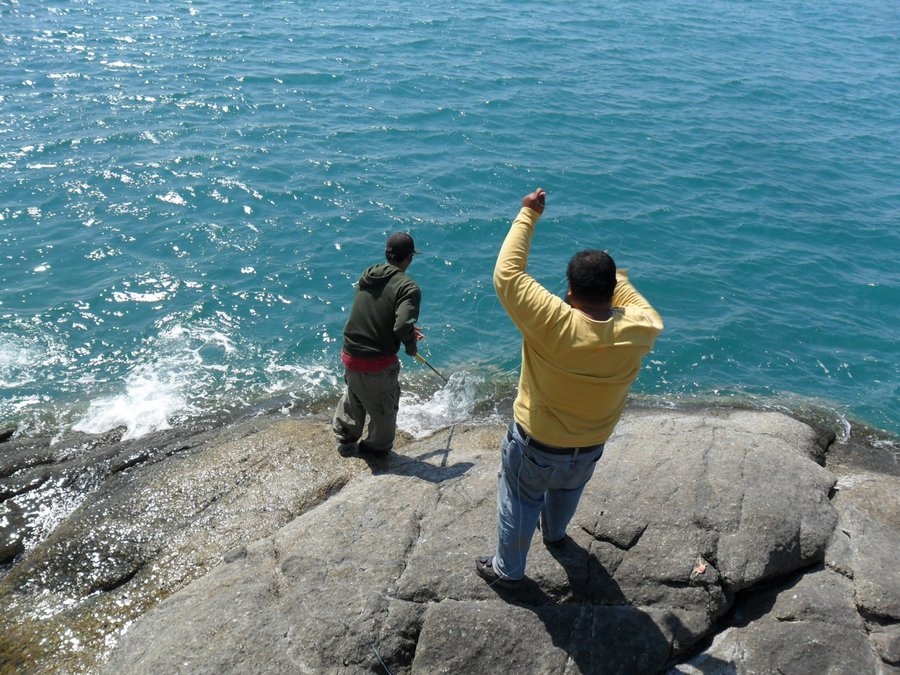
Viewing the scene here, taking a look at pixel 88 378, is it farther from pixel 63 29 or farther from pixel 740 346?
pixel 63 29

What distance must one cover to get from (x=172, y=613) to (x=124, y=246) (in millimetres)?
9942

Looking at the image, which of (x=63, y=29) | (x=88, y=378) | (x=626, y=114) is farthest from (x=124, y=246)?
(x=63, y=29)

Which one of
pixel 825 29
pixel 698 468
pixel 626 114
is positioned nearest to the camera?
pixel 698 468

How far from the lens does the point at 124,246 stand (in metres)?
13.6

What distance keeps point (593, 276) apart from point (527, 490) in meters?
1.56

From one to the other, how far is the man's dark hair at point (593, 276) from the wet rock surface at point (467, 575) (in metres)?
2.47

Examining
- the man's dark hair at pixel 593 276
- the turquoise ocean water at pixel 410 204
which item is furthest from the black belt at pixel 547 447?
the turquoise ocean water at pixel 410 204

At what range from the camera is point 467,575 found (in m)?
5.34

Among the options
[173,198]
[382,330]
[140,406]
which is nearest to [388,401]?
[382,330]

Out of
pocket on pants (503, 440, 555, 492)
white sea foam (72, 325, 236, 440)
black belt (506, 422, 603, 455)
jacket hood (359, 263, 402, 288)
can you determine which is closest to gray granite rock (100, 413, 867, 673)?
pocket on pants (503, 440, 555, 492)

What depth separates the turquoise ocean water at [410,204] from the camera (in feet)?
36.9

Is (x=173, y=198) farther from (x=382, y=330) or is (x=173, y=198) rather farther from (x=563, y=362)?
(x=563, y=362)

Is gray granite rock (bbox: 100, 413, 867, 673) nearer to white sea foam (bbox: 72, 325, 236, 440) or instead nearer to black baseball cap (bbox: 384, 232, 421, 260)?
black baseball cap (bbox: 384, 232, 421, 260)

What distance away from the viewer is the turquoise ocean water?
442 inches
